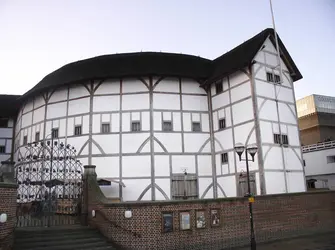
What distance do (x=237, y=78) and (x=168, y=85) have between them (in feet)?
16.1

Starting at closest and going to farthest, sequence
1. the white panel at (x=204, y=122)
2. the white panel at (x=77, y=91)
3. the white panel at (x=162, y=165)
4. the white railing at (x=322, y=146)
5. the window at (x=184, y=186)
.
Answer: the white panel at (x=162, y=165)
the window at (x=184, y=186)
the white panel at (x=204, y=122)
the white panel at (x=77, y=91)
the white railing at (x=322, y=146)

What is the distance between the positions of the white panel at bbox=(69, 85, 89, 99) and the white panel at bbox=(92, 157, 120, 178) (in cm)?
507

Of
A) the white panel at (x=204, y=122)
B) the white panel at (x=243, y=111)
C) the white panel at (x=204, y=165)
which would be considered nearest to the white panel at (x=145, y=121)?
the white panel at (x=204, y=122)

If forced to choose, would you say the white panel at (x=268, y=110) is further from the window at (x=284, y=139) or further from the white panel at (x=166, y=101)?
the white panel at (x=166, y=101)

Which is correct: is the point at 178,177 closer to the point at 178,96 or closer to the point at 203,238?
the point at 178,96

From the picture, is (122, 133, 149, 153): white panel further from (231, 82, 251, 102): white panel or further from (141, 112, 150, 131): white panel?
(231, 82, 251, 102): white panel

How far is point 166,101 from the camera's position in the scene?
2355 centimetres

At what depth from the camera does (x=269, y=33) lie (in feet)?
74.5

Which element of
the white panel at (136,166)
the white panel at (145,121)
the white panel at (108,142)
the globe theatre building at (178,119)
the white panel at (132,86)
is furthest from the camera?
the white panel at (132,86)

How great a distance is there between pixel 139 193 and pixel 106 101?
273 inches

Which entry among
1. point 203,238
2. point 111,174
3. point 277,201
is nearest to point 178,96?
point 111,174

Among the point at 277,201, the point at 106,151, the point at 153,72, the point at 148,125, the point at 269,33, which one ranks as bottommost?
the point at 277,201

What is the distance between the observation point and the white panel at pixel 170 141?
893 inches

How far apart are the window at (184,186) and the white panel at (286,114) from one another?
714 cm
